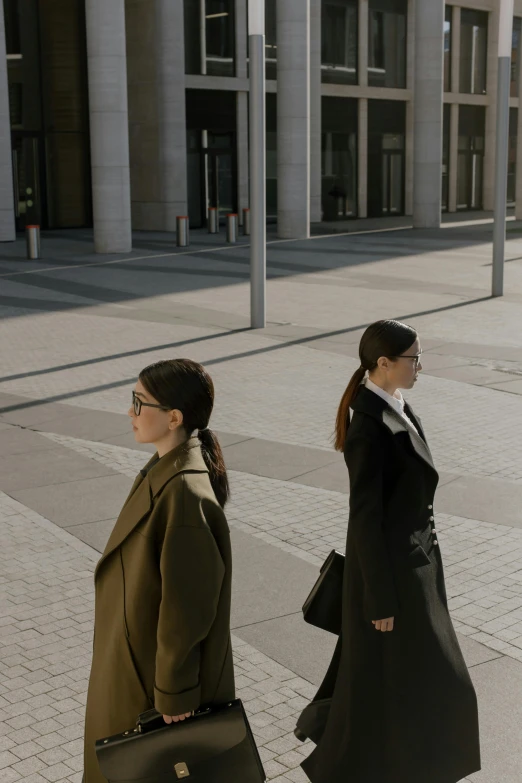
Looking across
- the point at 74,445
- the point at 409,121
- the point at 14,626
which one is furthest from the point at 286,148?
the point at 14,626

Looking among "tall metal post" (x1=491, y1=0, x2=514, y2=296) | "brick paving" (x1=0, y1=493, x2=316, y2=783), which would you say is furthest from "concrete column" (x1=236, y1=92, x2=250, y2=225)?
"brick paving" (x1=0, y1=493, x2=316, y2=783)

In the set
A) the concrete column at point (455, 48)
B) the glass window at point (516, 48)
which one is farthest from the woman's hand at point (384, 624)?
the glass window at point (516, 48)

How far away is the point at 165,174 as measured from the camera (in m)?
33.5

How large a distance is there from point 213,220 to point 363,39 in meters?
11.7

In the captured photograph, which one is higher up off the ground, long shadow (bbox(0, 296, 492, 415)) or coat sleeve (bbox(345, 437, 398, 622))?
coat sleeve (bbox(345, 437, 398, 622))

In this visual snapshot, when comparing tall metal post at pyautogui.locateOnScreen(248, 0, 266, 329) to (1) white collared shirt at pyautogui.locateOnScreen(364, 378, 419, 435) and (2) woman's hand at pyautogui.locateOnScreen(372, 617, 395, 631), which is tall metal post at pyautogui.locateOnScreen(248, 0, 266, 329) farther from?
(2) woman's hand at pyautogui.locateOnScreen(372, 617, 395, 631)

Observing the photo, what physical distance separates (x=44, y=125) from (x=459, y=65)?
19077mm

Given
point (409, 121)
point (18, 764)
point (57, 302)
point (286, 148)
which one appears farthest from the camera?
point (409, 121)

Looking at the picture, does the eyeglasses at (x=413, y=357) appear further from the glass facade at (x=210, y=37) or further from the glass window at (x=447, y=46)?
the glass window at (x=447, y=46)

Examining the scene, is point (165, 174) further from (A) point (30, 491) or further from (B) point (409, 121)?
(A) point (30, 491)

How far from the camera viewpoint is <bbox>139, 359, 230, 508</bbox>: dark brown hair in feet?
10.8

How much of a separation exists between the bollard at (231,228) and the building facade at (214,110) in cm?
233

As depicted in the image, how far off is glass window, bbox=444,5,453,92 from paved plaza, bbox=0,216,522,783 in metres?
26.2

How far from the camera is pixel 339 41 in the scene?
40.9 meters
